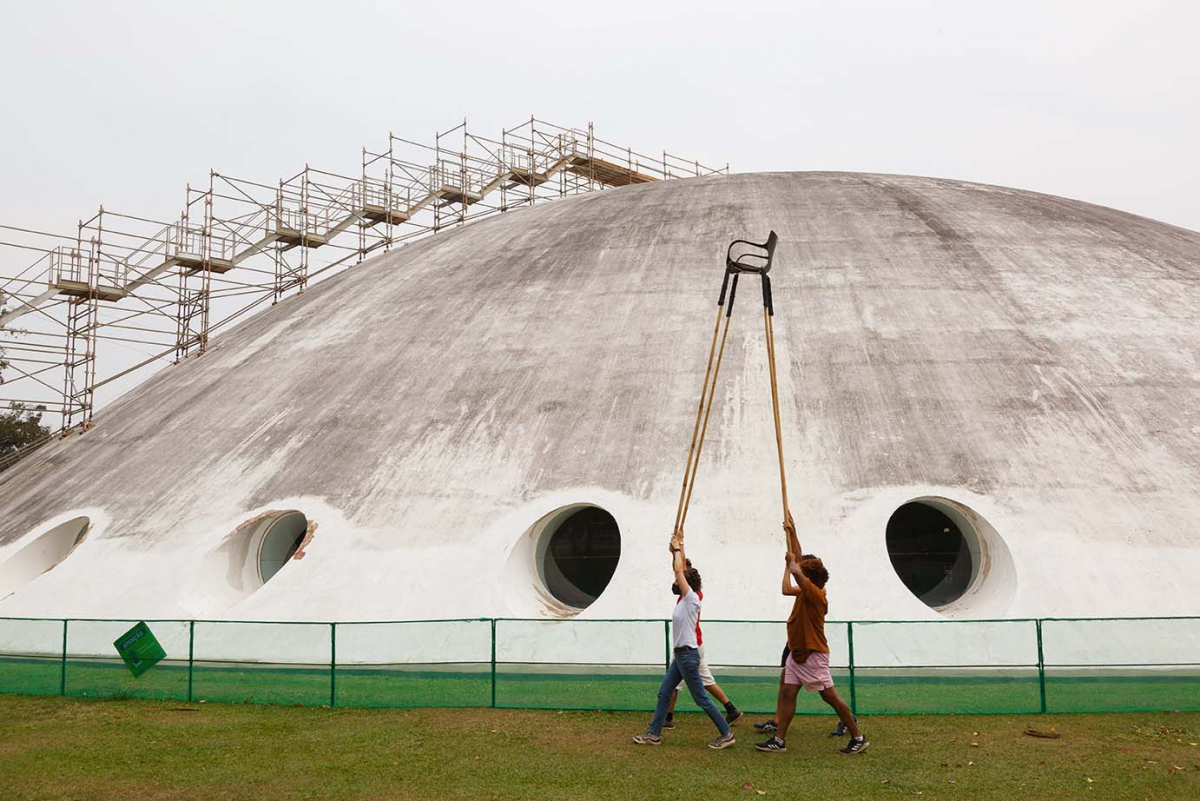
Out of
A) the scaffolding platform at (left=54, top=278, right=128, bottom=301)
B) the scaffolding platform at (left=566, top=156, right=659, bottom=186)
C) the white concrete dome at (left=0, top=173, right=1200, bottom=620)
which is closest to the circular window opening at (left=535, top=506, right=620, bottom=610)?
the white concrete dome at (left=0, top=173, right=1200, bottom=620)

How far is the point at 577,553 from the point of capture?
1468 cm

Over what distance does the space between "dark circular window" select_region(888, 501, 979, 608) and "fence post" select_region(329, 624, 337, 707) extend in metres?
7.38

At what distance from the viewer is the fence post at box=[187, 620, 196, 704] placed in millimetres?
12492

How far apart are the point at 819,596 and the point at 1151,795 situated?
2959 mm

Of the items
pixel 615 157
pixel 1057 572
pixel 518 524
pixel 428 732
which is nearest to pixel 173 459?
pixel 518 524

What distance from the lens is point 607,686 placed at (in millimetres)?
11508

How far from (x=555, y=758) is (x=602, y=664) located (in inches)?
94.5

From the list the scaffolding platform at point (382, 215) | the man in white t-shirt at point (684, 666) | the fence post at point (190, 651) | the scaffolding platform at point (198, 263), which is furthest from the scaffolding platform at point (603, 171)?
the man in white t-shirt at point (684, 666)

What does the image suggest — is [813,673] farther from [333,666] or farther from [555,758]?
[333,666]

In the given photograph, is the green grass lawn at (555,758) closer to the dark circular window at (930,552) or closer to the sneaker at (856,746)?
the sneaker at (856,746)

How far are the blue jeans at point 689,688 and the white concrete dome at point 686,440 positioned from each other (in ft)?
10.7

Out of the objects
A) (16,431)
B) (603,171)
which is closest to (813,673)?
(603,171)

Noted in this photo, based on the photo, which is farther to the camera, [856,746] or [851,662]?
[851,662]

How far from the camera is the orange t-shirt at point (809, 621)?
9.03 meters
